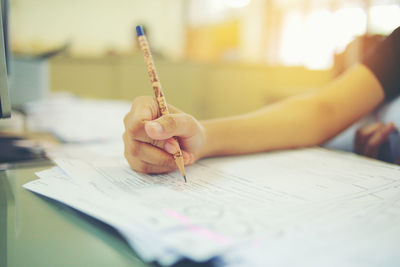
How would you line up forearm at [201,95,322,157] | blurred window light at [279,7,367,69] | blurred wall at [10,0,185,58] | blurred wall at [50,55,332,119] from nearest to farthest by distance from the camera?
forearm at [201,95,322,157]
blurred wall at [50,55,332,119]
blurred window light at [279,7,367,69]
blurred wall at [10,0,185,58]

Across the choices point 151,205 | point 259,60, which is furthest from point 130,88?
point 259,60

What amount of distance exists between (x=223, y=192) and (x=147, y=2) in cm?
708

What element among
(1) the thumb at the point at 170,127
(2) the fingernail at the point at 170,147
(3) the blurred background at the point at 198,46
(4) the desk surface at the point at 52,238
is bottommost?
(4) the desk surface at the point at 52,238

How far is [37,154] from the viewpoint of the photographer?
571 millimetres

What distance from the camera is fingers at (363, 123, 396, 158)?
0.61m

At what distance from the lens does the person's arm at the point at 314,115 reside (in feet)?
1.96

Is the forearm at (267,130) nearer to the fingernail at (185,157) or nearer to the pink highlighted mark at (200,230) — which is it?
the fingernail at (185,157)

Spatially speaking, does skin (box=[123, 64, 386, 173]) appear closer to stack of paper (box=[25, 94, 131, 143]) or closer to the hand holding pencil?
the hand holding pencil

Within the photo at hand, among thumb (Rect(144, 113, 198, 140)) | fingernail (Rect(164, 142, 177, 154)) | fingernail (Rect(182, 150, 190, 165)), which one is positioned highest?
thumb (Rect(144, 113, 198, 140))

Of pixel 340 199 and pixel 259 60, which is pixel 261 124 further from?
pixel 259 60

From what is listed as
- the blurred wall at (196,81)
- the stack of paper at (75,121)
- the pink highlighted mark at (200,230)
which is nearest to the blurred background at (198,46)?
the blurred wall at (196,81)

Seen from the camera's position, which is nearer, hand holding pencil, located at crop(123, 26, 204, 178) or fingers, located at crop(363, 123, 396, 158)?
hand holding pencil, located at crop(123, 26, 204, 178)

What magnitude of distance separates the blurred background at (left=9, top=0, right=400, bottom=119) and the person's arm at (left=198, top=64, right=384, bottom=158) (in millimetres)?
131

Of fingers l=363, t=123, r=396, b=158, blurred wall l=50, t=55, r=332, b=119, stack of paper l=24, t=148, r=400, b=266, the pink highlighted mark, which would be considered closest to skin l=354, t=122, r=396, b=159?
fingers l=363, t=123, r=396, b=158
